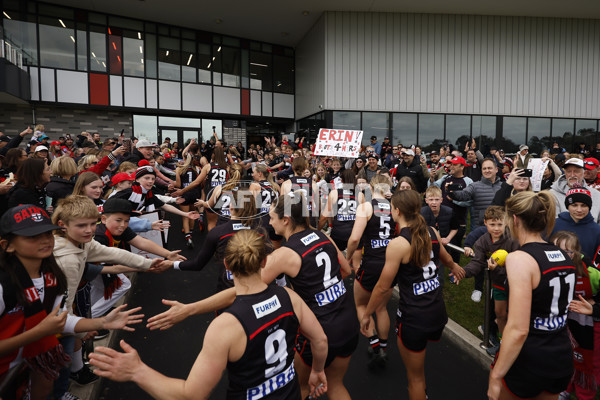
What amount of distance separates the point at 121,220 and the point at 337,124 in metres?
16.0

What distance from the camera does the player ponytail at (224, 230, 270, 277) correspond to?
6.23 feet

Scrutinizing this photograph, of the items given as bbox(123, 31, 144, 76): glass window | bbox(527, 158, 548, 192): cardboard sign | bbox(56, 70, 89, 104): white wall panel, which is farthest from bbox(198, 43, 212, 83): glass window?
bbox(527, 158, 548, 192): cardboard sign

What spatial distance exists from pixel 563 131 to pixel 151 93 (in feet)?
79.5

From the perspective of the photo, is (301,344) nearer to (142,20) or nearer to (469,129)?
(469,129)

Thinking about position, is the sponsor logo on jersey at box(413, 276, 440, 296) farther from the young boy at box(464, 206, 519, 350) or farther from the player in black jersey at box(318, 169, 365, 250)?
the player in black jersey at box(318, 169, 365, 250)

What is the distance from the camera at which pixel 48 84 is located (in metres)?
17.3

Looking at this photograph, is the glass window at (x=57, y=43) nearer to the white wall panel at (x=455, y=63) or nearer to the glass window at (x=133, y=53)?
the glass window at (x=133, y=53)

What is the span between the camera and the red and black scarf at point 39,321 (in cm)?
216

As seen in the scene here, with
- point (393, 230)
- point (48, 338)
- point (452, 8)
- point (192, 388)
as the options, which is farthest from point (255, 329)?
point (452, 8)

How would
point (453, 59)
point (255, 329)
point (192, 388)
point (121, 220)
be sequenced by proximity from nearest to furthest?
point (192, 388) → point (255, 329) → point (121, 220) → point (453, 59)

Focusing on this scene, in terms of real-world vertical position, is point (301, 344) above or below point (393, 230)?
below

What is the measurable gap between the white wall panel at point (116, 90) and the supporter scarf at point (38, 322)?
1935cm

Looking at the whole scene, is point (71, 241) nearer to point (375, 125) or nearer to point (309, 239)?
point (309, 239)

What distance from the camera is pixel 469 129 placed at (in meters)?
19.6
